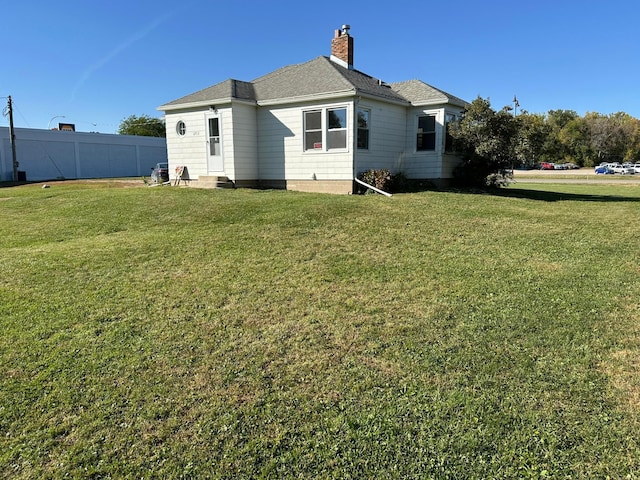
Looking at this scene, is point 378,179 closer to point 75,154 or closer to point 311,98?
point 311,98

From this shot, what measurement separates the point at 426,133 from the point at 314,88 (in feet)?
13.8

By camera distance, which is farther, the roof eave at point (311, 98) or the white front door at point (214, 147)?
the white front door at point (214, 147)

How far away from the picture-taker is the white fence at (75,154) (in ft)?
110

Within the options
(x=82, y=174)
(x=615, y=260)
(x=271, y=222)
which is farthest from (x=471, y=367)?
(x=82, y=174)

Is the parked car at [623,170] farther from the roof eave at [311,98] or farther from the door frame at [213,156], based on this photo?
the door frame at [213,156]

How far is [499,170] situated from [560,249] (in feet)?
28.7

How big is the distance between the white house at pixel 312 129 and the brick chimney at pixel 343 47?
6cm

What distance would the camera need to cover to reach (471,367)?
3627mm

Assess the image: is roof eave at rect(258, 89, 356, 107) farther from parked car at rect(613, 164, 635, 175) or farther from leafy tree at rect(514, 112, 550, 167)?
parked car at rect(613, 164, 635, 175)

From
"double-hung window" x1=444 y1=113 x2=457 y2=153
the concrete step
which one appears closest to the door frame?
the concrete step

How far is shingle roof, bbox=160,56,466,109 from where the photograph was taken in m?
14.0

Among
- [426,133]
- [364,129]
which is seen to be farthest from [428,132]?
[364,129]

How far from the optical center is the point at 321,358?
383 cm

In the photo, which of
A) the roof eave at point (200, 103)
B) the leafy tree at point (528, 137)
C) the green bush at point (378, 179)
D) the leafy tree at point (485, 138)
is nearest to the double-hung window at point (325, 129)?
the green bush at point (378, 179)
